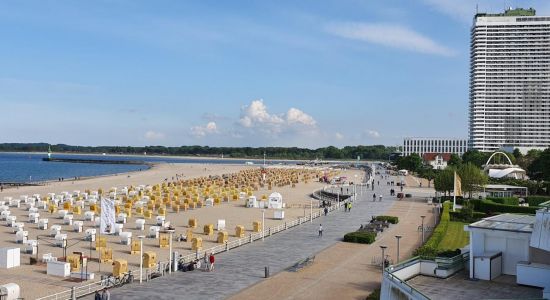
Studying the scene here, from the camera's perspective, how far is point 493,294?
1405 cm

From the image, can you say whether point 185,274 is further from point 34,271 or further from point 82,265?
point 34,271

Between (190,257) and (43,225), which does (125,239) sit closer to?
(190,257)

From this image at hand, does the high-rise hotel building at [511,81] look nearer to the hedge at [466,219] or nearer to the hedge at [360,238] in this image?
the hedge at [466,219]

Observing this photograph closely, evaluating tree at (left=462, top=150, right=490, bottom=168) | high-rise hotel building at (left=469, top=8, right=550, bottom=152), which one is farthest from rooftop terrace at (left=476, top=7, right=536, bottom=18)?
tree at (left=462, top=150, right=490, bottom=168)

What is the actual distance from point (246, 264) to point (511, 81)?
180m

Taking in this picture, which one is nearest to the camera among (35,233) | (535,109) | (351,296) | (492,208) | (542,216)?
(542,216)

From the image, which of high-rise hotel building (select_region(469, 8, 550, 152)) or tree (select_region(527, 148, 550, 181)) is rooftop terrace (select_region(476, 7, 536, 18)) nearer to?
high-rise hotel building (select_region(469, 8, 550, 152))

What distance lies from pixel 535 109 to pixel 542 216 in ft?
618

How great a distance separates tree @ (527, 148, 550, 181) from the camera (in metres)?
80.9

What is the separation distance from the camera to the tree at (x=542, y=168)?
3184 inches

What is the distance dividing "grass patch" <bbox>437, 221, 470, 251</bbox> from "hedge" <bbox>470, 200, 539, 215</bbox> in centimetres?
733

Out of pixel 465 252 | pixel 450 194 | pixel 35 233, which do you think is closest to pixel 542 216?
pixel 465 252

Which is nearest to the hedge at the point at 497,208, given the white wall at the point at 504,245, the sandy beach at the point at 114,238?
the sandy beach at the point at 114,238

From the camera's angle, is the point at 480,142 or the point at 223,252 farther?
the point at 480,142
